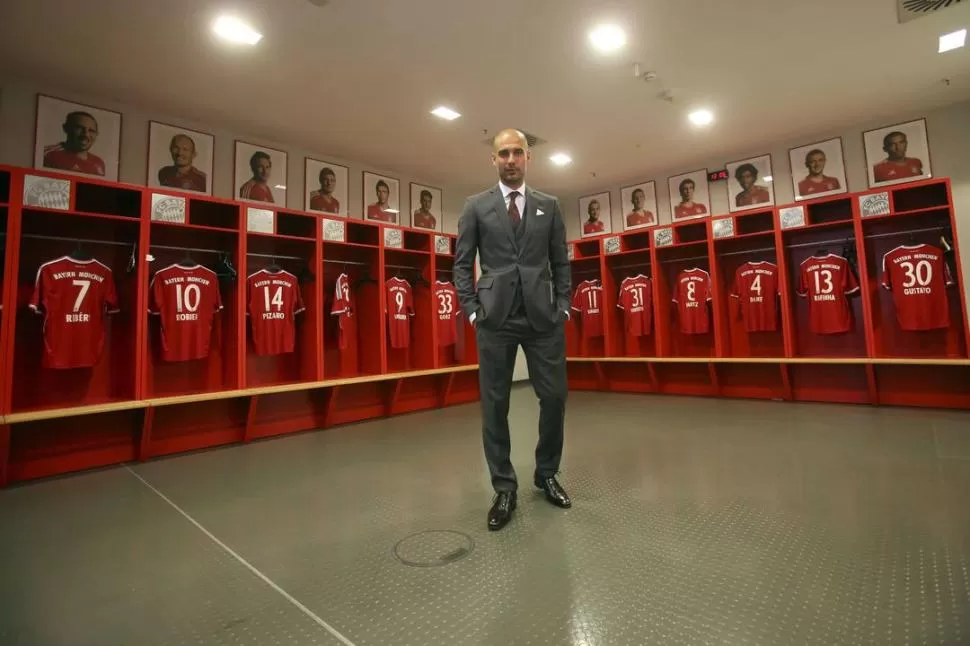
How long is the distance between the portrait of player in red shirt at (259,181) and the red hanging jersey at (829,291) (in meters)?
5.59

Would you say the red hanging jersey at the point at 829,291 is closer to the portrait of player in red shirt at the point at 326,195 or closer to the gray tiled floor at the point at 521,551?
the gray tiled floor at the point at 521,551

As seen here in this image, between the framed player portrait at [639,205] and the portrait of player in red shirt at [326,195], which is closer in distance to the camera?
the portrait of player in red shirt at [326,195]

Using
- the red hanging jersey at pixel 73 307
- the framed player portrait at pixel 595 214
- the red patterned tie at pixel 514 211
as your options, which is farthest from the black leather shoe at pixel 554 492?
the framed player portrait at pixel 595 214

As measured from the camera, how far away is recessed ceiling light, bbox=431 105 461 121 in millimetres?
4363

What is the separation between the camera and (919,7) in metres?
3.12

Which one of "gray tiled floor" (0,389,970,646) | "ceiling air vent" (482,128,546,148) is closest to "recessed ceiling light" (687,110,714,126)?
"ceiling air vent" (482,128,546,148)

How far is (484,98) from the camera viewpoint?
4191 mm

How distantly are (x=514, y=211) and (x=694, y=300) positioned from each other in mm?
4120

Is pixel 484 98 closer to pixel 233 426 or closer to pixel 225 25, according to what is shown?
pixel 225 25

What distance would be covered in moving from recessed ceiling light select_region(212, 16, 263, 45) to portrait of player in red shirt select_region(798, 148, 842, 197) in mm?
5557

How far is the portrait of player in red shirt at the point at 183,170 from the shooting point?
13.5 ft

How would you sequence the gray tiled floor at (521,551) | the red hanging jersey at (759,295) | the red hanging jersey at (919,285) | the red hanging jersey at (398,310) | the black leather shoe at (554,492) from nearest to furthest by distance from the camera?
1. the gray tiled floor at (521,551)
2. the black leather shoe at (554,492)
3. the red hanging jersey at (919,285)
4. the red hanging jersey at (398,310)
5. the red hanging jersey at (759,295)

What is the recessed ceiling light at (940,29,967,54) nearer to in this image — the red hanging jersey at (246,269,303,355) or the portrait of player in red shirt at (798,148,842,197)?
the portrait of player in red shirt at (798,148,842,197)

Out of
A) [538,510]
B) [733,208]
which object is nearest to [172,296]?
Result: [538,510]
